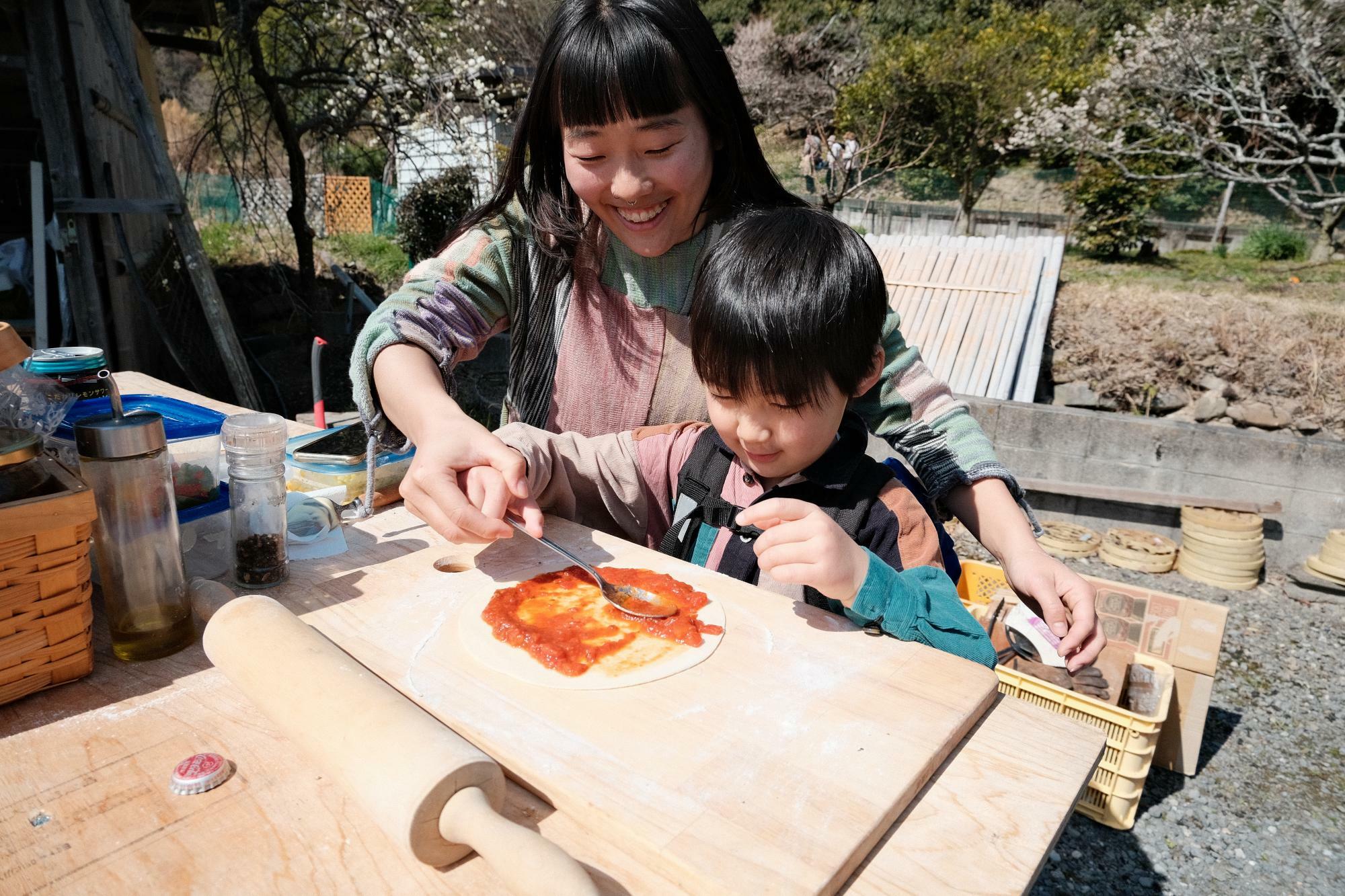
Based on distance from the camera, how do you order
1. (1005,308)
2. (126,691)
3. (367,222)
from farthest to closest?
(367,222), (1005,308), (126,691)

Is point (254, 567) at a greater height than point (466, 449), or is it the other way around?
point (466, 449)

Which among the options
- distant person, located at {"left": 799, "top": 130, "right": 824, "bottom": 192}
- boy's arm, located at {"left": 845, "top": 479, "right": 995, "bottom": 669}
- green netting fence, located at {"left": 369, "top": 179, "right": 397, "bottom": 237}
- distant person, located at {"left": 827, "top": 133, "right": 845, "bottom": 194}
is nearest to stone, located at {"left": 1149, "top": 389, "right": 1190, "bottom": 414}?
boy's arm, located at {"left": 845, "top": 479, "right": 995, "bottom": 669}

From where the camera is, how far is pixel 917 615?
4.38 feet

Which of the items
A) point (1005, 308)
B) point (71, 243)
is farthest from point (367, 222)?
point (1005, 308)

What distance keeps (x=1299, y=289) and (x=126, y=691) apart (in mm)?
12055

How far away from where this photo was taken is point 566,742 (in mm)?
1041

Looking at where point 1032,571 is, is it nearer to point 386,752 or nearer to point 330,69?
point 386,752

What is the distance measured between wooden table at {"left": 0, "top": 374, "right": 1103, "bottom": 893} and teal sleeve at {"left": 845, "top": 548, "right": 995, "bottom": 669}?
7.3 inches

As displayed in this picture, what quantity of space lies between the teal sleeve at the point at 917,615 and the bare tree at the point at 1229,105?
40.5 feet

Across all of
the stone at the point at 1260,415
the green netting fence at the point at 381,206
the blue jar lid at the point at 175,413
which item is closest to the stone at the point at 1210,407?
the stone at the point at 1260,415

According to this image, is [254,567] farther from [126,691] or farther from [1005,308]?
[1005,308]

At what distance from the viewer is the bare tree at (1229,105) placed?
35.6 ft

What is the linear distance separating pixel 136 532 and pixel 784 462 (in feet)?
3.73

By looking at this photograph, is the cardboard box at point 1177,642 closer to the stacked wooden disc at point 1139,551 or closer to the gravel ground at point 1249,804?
the gravel ground at point 1249,804
